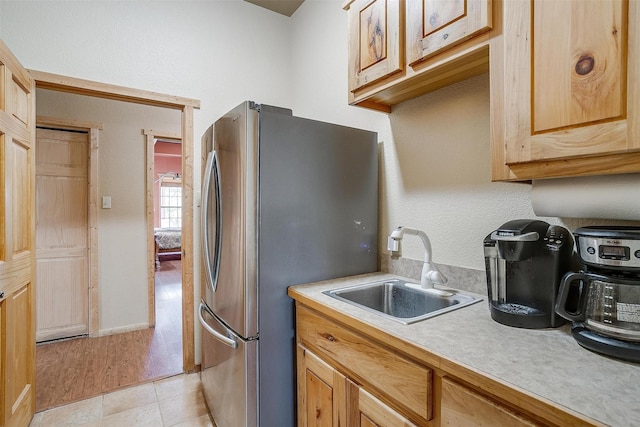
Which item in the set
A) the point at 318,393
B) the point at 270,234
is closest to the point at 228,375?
the point at 318,393

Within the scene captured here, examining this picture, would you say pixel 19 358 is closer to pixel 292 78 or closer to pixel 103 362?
pixel 103 362

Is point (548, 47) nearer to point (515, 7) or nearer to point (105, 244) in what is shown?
point (515, 7)

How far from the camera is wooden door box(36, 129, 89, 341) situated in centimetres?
307

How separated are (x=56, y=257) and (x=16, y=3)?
2.18 metres

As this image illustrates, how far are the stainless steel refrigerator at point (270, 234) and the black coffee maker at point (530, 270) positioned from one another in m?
0.80

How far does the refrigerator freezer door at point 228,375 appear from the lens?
1421 mm

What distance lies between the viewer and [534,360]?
31.5 inches

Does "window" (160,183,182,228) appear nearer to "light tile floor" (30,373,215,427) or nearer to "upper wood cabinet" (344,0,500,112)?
"light tile floor" (30,373,215,427)

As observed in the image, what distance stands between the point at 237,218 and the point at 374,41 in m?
1.00

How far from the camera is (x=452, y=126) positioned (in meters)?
1.53

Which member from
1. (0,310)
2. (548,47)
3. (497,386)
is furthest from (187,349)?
(548,47)

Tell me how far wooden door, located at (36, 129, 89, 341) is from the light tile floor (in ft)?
4.63

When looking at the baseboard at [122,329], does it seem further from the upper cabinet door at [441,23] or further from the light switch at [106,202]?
the upper cabinet door at [441,23]

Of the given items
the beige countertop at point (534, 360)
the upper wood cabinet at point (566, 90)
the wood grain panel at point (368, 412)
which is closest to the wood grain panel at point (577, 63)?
the upper wood cabinet at point (566, 90)
